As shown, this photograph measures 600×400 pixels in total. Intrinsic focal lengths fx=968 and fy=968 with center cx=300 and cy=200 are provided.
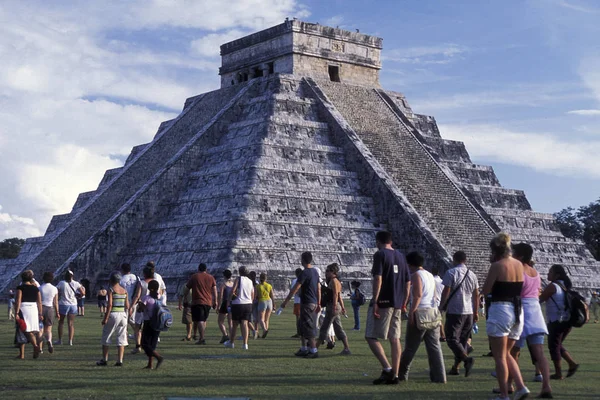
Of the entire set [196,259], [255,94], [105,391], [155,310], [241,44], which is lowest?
[105,391]

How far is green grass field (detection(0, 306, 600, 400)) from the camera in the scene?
1113 cm

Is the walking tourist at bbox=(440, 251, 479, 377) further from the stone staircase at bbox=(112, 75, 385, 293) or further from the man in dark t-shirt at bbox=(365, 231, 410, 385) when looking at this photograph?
the stone staircase at bbox=(112, 75, 385, 293)

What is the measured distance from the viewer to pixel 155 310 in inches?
547

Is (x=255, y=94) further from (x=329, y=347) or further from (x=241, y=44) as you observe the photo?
(x=329, y=347)

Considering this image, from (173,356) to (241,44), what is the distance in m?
31.1

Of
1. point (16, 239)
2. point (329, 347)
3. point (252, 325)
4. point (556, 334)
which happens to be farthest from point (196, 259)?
point (16, 239)

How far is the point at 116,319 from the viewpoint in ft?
46.7

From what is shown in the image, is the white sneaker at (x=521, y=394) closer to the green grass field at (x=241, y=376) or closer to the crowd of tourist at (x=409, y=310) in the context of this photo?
the crowd of tourist at (x=409, y=310)

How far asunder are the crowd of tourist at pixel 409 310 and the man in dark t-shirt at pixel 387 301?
0.5 inches

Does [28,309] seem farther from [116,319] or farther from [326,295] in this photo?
[326,295]

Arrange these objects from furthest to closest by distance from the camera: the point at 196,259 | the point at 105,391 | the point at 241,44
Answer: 1. the point at 241,44
2. the point at 196,259
3. the point at 105,391

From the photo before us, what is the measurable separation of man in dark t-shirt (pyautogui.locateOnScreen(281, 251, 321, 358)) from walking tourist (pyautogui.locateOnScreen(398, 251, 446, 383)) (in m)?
3.33

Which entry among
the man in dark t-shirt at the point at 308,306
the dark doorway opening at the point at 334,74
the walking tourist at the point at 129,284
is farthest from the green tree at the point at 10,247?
the man in dark t-shirt at the point at 308,306

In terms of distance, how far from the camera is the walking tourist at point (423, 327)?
39.2ft
